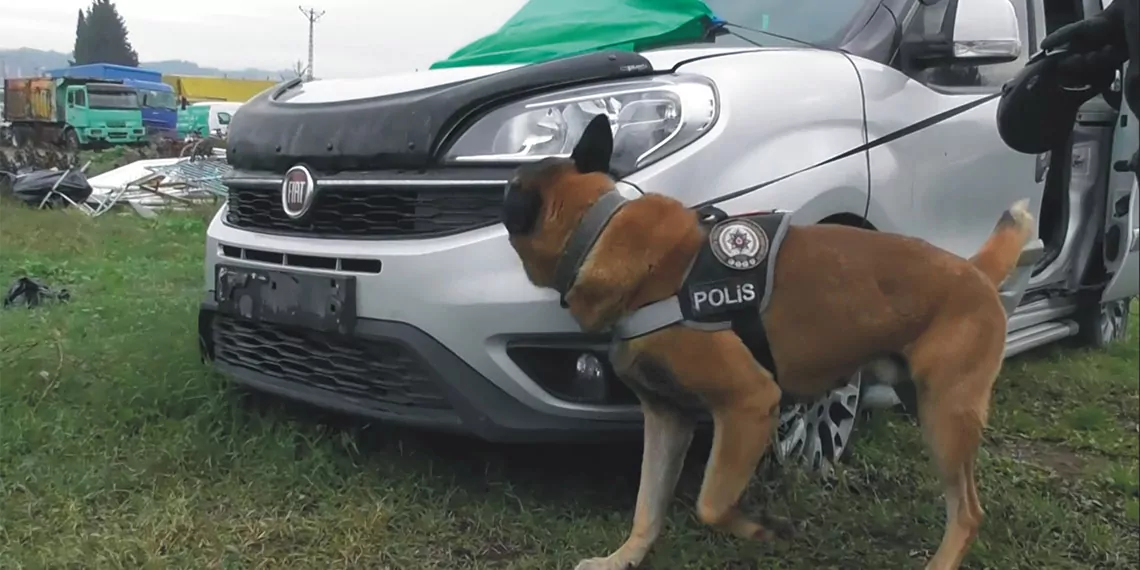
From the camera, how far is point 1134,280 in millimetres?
4855

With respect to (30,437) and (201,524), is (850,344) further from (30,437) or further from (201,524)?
(30,437)

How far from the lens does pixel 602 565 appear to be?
2.53 meters

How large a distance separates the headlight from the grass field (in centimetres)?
94

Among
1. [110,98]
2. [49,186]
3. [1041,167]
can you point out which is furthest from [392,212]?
[49,186]

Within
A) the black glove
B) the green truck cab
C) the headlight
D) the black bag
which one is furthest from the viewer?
the black bag

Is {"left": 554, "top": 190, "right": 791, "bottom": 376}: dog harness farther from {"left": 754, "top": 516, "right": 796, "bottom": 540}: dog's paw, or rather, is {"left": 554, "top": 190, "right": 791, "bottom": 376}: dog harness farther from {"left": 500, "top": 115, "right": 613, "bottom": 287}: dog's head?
{"left": 754, "top": 516, "right": 796, "bottom": 540}: dog's paw

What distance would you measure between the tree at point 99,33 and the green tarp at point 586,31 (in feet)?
3.88

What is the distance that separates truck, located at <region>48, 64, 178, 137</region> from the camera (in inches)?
166

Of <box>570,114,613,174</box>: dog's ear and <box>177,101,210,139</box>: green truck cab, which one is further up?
<box>570,114,613,174</box>: dog's ear

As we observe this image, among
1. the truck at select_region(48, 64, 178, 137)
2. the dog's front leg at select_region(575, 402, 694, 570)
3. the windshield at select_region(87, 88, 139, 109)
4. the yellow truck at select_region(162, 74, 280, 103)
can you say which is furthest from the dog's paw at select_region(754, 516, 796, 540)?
the windshield at select_region(87, 88, 139, 109)

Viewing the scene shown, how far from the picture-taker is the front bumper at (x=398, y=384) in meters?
2.70

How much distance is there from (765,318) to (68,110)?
16.5 ft

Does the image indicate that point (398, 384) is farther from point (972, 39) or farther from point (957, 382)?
point (972, 39)

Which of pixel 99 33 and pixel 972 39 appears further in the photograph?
pixel 99 33
